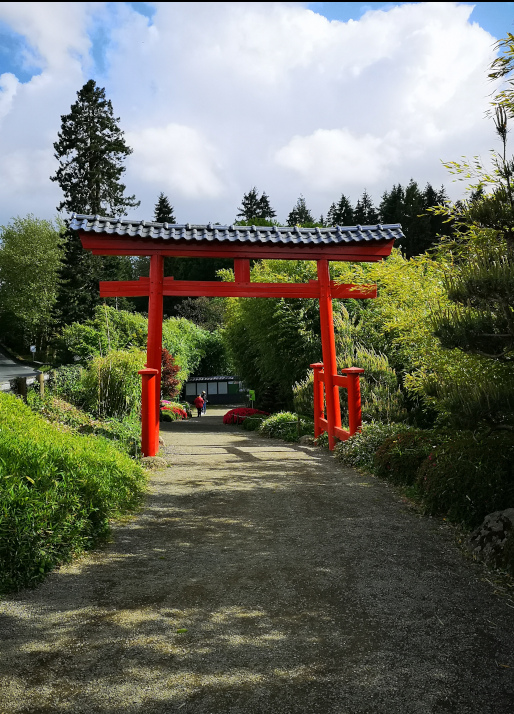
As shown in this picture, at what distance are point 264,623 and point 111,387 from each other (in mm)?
7414

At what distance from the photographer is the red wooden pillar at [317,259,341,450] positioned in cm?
939

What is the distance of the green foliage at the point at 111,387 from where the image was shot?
31.8ft

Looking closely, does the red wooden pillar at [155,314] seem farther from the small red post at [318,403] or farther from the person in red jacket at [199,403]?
the person in red jacket at [199,403]

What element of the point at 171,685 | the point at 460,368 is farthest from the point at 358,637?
the point at 460,368

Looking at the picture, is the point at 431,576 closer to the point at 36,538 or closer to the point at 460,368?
the point at 460,368

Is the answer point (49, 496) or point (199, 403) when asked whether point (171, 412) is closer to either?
point (199, 403)

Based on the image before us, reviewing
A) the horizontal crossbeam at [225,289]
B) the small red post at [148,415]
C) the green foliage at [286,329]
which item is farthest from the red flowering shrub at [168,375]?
the small red post at [148,415]

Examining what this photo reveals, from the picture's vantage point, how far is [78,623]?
10.1 feet

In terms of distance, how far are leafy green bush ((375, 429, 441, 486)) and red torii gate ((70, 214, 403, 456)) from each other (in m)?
1.69

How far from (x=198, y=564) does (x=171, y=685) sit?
153cm

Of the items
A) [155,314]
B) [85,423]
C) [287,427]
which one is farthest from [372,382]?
[85,423]

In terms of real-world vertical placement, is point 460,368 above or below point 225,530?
above

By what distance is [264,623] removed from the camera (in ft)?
10.00

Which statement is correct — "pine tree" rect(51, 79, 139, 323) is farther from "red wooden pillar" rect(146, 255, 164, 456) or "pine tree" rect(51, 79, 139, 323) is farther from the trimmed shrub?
"red wooden pillar" rect(146, 255, 164, 456)
